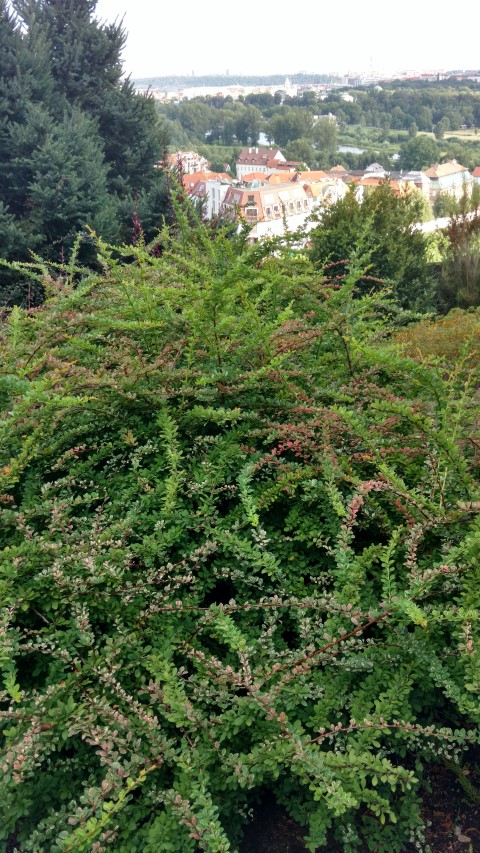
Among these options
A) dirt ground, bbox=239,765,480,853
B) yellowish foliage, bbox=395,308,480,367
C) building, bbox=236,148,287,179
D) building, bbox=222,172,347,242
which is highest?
building, bbox=236,148,287,179

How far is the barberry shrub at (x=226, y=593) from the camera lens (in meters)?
1.51

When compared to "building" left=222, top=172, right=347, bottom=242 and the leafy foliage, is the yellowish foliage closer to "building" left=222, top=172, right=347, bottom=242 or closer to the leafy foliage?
the leafy foliage

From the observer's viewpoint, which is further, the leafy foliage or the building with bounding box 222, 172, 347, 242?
the building with bounding box 222, 172, 347, 242

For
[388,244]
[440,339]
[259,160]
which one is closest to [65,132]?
[388,244]

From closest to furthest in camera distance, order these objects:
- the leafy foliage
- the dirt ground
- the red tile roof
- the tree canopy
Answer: the dirt ground → the leafy foliage → the tree canopy → the red tile roof

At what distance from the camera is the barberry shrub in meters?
1.51

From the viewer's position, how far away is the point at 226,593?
2.13 m

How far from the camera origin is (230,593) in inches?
82.0

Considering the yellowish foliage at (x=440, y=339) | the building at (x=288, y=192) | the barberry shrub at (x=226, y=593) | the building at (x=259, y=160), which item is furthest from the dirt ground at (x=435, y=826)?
the building at (x=259, y=160)

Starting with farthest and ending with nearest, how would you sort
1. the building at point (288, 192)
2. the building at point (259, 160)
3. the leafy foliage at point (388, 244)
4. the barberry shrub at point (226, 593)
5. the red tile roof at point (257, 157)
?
the red tile roof at point (257, 157)
the building at point (259, 160)
the building at point (288, 192)
the leafy foliage at point (388, 244)
the barberry shrub at point (226, 593)

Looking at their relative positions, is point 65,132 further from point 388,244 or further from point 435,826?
point 435,826

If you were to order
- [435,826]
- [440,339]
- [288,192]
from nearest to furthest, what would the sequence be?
[435,826], [440,339], [288,192]

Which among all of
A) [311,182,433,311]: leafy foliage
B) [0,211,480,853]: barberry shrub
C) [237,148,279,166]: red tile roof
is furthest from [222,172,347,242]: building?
[0,211,480,853]: barberry shrub

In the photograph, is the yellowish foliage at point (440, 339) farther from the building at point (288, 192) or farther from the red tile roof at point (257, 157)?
the red tile roof at point (257, 157)
